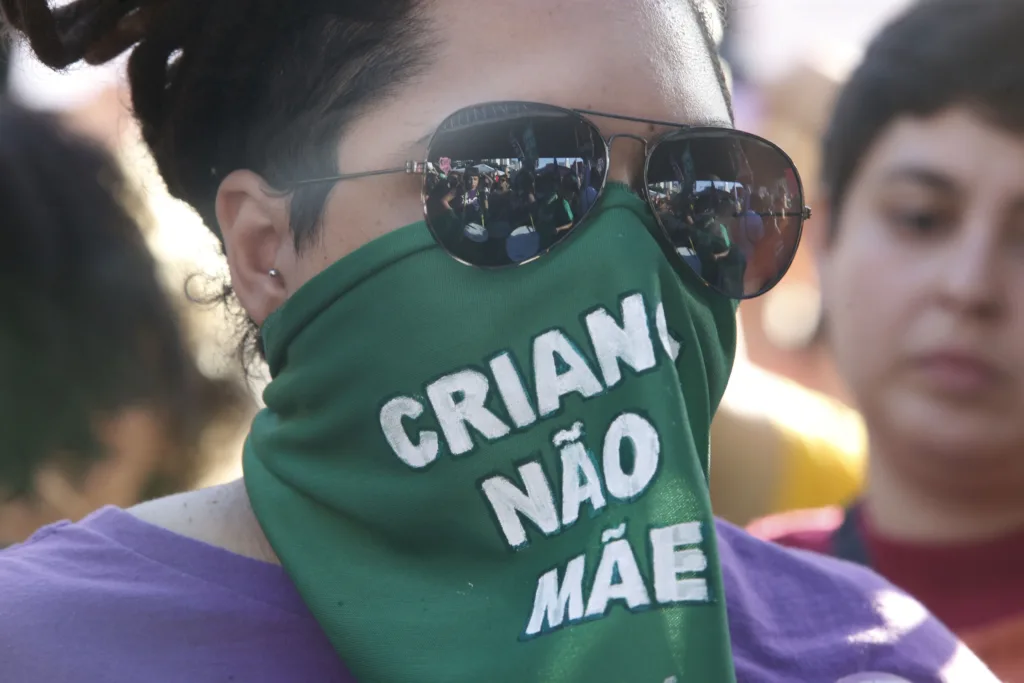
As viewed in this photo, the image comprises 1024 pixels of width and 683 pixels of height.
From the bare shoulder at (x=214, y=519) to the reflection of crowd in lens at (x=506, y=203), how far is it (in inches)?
20.1

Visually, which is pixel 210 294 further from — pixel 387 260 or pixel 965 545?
pixel 965 545

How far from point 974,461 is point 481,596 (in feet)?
4.81

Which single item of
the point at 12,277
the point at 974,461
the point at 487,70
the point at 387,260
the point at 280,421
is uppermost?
the point at 487,70

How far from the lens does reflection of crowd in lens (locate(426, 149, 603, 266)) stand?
1.44m

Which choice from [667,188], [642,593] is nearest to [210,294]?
[667,188]

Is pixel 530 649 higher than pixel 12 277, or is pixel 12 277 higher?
pixel 530 649

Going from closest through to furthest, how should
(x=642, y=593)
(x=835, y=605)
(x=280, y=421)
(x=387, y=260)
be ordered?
(x=642, y=593)
(x=387, y=260)
(x=280, y=421)
(x=835, y=605)

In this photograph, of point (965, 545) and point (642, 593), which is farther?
point (965, 545)

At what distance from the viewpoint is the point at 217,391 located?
3193 mm

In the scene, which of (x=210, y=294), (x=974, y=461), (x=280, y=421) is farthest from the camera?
(x=974, y=461)

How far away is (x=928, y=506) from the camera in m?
2.59

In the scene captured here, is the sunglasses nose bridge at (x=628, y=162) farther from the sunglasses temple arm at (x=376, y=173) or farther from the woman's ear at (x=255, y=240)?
the woman's ear at (x=255, y=240)

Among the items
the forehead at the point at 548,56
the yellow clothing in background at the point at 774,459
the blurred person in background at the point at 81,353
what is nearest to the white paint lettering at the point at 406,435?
the forehead at the point at 548,56

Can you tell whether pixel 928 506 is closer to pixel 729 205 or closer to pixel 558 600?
pixel 729 205
